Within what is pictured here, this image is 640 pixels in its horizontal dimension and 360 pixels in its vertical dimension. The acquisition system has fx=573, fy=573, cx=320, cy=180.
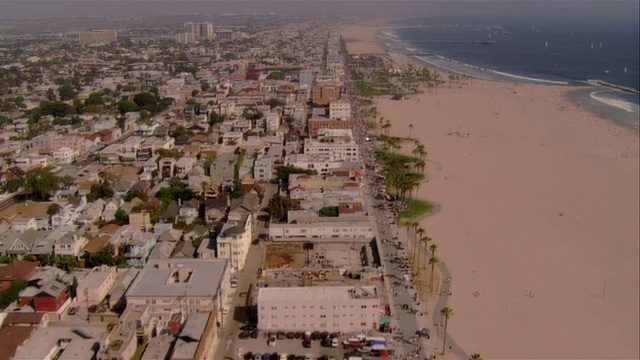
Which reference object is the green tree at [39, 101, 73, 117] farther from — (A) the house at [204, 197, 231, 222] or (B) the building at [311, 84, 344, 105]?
(A) the house at [204, 197, 231, 222]

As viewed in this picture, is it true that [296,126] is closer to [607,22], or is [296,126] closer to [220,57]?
[220,57]

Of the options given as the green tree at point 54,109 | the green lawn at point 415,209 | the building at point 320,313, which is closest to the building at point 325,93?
the green tree at point 54,109

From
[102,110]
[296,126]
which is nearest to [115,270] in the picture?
[296,126]

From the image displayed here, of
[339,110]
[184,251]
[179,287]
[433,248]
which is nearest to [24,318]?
[179,287]

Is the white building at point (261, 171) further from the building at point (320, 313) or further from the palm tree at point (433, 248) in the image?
the building at point (320, 313)

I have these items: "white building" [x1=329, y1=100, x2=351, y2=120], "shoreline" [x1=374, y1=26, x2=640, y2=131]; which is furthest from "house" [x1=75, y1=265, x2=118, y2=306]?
"white building" [x1=329, y1=100, x2=351, y2=120]
